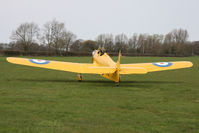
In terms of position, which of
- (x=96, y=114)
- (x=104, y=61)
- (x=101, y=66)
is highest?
(x=104, y=61)

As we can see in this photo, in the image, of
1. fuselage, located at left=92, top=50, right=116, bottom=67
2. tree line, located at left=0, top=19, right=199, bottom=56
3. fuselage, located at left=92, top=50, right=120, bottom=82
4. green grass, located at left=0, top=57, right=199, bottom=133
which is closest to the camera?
green grass, located at left=0, top=57, right=199, bottom=133

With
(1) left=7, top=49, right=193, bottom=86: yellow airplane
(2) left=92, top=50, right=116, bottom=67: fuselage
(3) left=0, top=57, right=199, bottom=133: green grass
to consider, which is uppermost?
(2) left=92, top=50, right=116, bottom=67: fuselage

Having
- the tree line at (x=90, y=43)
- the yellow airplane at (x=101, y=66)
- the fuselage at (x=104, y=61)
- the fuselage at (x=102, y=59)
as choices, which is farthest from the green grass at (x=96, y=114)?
the tree line at (x=90, y=43)

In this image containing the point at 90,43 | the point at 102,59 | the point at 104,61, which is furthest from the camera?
the point at 90,43

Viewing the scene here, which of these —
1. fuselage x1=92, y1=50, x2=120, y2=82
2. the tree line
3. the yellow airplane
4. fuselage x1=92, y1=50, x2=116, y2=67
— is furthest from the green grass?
the tree line

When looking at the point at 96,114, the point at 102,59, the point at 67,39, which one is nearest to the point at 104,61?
the point at 102,59

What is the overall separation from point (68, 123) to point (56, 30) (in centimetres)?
7135

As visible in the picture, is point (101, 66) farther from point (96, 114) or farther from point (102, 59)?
point (96, 114)

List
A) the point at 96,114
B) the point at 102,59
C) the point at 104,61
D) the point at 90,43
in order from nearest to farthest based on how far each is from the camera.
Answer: the point at 96,114 < the point at 104,61 < the point at 102,59 < the point at 90,43

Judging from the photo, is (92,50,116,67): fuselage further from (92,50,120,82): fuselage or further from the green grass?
the green grass

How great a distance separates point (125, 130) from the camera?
3.91 metres

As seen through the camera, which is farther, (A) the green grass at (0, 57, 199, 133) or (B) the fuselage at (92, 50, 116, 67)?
(B) the fuselage at (92, 50, 116, 67)

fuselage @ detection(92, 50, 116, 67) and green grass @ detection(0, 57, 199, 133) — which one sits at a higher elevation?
fuselage @ detection(92, 50, 116, 67)

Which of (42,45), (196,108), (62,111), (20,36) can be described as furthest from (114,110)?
(42,45)
